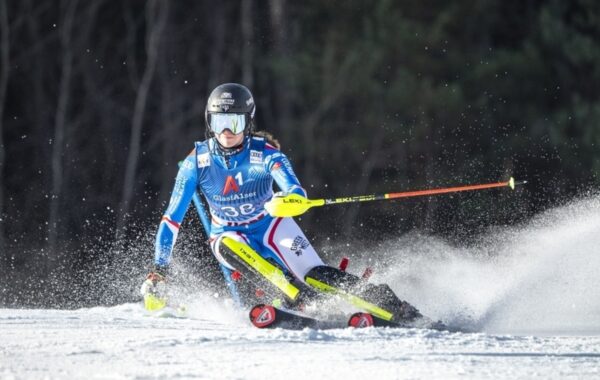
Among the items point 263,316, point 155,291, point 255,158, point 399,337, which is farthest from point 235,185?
point 399,337

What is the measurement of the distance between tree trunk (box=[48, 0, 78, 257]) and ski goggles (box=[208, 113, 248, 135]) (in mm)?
14453

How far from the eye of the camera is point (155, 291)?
7902 millimetres

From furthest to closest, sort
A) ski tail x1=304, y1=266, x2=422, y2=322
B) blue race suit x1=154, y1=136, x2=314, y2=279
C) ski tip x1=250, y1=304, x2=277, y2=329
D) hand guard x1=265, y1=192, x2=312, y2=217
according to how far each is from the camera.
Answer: blue race suit x1=154, y1=136, x2=314, y2=279
hand guard x1=265, y1=192, x2=312, y2=217
ski tail x1=304, y1=266, x2=422, y2=322
ski tip x1=250, y1=304, x2=277, y2=329

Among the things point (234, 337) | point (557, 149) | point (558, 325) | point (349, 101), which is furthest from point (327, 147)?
point (234, 337)

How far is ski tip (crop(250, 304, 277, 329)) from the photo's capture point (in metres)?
7.11

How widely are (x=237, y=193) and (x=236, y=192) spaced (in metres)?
0.01

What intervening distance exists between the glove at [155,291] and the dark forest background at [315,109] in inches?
523

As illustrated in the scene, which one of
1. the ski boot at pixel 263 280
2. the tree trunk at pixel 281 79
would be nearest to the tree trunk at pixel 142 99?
the tree trunk at pixel 281 79

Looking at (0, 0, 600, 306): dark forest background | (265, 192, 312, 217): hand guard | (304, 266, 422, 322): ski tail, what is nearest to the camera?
(304, 266, 422, 322): ski tail

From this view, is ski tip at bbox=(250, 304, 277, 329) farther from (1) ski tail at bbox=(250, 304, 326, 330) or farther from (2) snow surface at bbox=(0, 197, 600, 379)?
(2) snow surface at bbox=(0, 197, 600, 379)


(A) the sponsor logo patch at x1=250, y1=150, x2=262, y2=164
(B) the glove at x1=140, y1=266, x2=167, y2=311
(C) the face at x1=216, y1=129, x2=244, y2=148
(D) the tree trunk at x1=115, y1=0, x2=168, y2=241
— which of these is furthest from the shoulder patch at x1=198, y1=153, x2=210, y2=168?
(D) the tree trunk at x1=115, y1=0, x2=168, y2=241

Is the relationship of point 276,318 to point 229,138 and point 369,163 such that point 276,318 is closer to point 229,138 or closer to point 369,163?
point 229,138

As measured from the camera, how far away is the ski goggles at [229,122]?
8.01 meters

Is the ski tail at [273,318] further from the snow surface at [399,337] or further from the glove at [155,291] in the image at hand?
the glove at [155,291]
